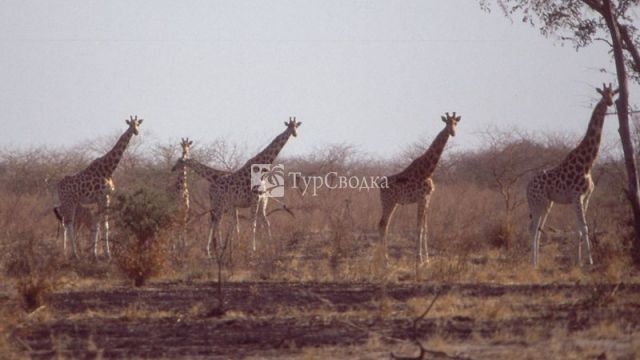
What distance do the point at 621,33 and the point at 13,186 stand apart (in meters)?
22.4

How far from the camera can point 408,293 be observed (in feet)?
39.4

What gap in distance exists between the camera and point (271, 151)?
18.2m

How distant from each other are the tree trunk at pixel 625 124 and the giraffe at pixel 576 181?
0.68 metres

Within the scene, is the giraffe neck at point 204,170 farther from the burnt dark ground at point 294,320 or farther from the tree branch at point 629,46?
the tree branch at point 629,46

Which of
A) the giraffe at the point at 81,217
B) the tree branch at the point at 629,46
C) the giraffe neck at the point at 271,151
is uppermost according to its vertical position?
the tree branch at the point at 629,46

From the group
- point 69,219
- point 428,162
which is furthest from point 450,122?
point 69,219

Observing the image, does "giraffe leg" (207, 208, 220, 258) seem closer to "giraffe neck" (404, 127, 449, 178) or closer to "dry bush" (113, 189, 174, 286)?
"dry bush" (113, 189, 174, 286)

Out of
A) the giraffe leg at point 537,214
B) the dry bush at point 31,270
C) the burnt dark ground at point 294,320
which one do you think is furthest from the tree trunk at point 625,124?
the dry bush at point 31,270

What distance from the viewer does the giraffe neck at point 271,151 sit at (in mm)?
18094

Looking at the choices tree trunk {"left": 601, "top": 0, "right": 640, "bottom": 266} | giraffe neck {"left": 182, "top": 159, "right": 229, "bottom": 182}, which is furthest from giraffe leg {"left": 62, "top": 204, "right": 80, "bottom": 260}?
tree trunk {"left": 601, "top": 0, "right": 640, "bottom": 266}

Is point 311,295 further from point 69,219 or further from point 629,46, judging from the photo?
point 69,219

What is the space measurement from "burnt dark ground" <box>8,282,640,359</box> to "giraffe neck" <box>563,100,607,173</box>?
2.93 m

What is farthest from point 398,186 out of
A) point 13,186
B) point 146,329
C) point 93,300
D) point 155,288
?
point 13,186

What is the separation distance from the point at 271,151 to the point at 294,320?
840 cm
